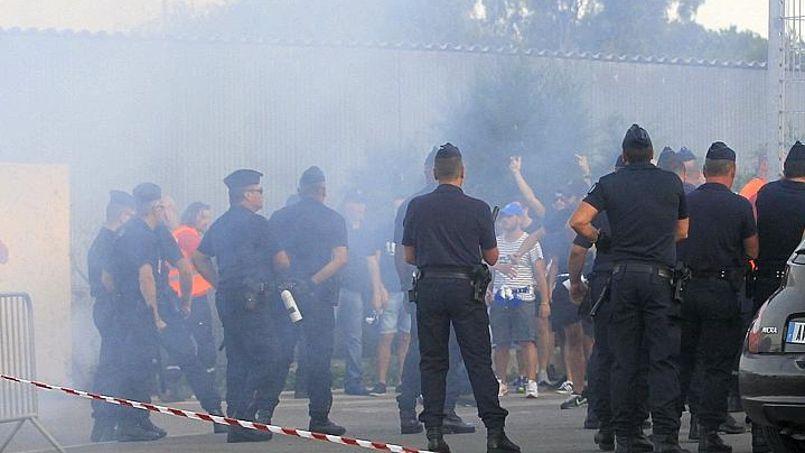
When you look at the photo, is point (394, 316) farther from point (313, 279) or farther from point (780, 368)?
point (780, 368)

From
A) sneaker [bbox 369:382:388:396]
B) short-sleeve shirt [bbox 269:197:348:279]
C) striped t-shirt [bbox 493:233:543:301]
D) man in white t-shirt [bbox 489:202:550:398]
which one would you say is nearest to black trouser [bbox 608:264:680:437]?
short-sleeve shirt [bbox 269:197:348:279]

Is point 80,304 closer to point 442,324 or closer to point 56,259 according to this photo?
point 56,259

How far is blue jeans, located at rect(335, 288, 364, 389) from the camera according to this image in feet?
48.3

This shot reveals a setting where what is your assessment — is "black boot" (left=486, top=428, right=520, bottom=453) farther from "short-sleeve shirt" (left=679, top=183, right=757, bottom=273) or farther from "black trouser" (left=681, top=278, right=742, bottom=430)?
"short-sleeve shirt" (left=679, top=183, right=757, bottom=273)

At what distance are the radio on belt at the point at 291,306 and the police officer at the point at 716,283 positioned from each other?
8.21 ft

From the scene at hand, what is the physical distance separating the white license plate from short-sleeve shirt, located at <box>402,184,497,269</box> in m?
2.24

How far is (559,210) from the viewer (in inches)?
563

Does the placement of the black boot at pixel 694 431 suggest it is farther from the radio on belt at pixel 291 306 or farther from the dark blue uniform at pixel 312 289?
the radio on belt at pixel 291 306

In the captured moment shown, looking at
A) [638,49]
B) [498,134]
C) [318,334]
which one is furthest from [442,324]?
[498,134]

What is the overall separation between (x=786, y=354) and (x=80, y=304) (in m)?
8.16

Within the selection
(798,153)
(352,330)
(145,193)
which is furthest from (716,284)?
(352,330)

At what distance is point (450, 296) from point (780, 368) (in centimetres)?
229

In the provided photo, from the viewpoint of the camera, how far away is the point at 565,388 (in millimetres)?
14656

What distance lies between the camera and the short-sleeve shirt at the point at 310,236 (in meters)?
11.4
